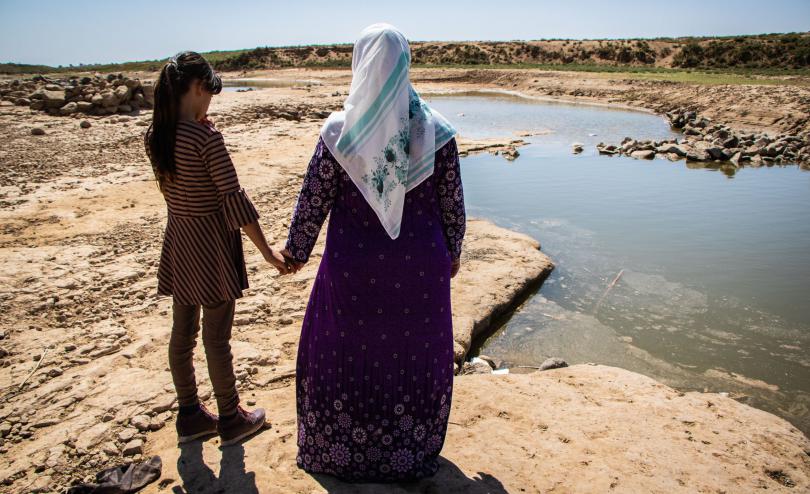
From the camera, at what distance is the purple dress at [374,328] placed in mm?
2158

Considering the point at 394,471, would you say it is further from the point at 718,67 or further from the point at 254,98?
the point at 718,67

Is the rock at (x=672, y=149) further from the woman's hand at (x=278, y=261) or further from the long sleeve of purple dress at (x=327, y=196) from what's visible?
the woman's hand at (x=278, y=261)

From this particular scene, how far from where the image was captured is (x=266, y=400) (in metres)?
3.11

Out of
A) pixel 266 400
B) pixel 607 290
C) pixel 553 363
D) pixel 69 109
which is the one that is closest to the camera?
pixel 266 400

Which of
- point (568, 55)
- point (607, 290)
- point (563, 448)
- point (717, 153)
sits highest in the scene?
point (568, 55)

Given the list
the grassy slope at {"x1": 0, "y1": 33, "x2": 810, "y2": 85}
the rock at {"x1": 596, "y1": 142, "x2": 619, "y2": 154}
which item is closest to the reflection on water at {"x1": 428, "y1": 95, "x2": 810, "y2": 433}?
the rock at {"x1": 596, "y1": 142, "x2": 619, "y2": 154}

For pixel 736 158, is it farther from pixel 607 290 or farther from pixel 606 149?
pixel 607 290

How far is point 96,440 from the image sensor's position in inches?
105

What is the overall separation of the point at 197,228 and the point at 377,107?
0.93 meters

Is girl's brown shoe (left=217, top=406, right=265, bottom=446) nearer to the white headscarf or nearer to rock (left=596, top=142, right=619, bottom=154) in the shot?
the white headscarf

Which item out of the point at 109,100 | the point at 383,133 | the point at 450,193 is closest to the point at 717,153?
the point at 450,193

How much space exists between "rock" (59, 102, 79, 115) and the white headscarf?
12.4m

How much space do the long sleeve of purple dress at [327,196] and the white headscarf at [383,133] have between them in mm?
85

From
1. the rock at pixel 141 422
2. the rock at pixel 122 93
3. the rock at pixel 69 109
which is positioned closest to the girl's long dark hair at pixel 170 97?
the rock at pixel 141 422
